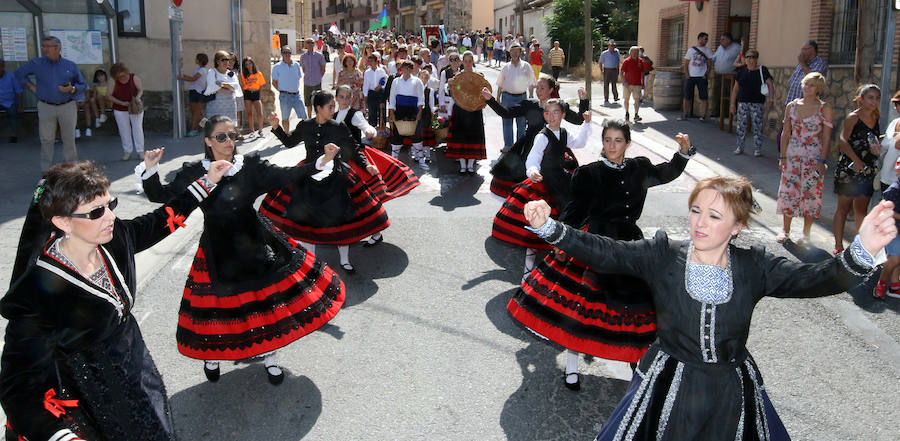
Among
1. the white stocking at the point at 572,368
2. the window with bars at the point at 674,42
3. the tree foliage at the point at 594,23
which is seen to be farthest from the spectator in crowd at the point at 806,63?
the tree foliage at the point at 594,23

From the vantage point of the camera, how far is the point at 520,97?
13.3m

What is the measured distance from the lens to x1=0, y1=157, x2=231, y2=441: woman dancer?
274 cm

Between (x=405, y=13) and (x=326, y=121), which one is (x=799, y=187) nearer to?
(x=326, y=121)

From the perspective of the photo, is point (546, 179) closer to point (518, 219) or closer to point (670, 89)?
point (518, 219)

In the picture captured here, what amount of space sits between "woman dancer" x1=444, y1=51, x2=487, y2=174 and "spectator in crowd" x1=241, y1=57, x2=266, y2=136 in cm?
535

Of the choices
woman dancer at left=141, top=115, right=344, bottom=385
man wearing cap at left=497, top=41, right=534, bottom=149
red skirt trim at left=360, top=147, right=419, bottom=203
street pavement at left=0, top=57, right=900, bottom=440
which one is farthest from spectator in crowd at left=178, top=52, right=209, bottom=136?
woman dancer at left=141, top=115, right=344, bottom=385

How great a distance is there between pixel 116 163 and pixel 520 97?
268 inches

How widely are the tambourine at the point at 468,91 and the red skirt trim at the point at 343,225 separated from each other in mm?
4683

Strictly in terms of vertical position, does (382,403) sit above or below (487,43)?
below

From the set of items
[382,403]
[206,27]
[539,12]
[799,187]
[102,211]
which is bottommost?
[382,403]

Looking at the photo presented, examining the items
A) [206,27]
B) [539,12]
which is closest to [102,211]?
[206,27]

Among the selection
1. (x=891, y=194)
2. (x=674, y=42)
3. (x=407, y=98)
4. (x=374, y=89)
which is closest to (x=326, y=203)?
(x=891, y=194)

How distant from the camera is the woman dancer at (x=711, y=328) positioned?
3.03 metres

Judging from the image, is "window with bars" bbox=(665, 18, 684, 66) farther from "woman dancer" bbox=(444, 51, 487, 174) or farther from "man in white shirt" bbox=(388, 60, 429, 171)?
"woman dancer" bbox=(444, 51, 487, 174)
